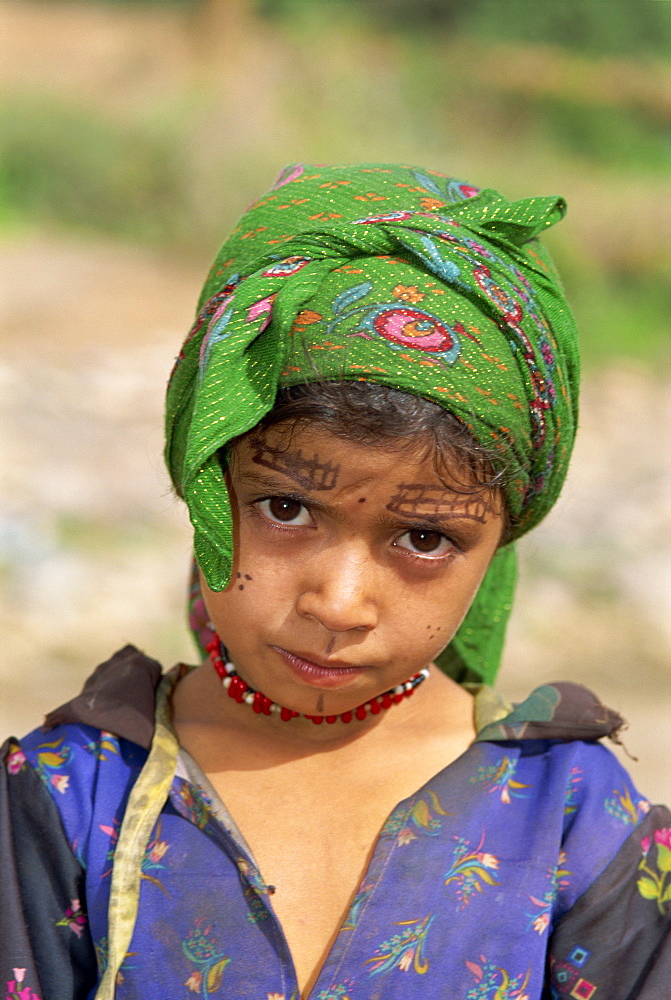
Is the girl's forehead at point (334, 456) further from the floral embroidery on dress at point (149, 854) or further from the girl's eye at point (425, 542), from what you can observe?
the floral embroidery on dress at point (149, 854)

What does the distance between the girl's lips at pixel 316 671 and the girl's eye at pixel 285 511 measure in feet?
0.60

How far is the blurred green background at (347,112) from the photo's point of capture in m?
9.61

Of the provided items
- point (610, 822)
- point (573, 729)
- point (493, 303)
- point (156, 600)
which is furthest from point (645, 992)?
point (156, 600)

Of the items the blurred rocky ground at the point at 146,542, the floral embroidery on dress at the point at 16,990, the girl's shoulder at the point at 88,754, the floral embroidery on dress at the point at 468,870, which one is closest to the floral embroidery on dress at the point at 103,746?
the girl's shoulder at the point at 88,754

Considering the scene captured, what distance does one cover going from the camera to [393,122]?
11.6 metres

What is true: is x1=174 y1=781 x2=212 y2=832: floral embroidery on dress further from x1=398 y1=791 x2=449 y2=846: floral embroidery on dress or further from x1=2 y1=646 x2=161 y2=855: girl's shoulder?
x1=398 y1=791 x2=449 y2=846: floral embroidery on dress

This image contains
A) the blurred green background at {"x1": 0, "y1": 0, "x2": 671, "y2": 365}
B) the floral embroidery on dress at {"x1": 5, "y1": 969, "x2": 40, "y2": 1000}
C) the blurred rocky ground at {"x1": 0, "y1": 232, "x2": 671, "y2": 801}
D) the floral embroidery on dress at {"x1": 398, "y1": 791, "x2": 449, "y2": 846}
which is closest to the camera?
the floral embroidery on dress at {"x1": 5, "y1": 969, "x2": 40, "y2": 1000}

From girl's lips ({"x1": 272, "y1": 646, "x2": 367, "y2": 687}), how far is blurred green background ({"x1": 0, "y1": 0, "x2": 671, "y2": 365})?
7.06m

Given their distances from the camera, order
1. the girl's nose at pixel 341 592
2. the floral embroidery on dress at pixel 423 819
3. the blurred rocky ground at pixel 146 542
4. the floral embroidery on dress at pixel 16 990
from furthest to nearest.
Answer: the blurred rocky ground at pixel 146 542, the floral embroidery on dress at pixel 423 819, the floral embroidery on dress at pixel 16 990, the girl's nose at pixel 341 592

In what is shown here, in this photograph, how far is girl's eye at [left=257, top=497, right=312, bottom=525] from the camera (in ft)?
5.43

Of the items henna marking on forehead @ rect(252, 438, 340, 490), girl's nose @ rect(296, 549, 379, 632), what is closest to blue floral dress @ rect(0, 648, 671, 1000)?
girl's nose @ rect(296, 549, 379, 632)

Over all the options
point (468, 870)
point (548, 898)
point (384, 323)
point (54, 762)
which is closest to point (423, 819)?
point (468, 870)

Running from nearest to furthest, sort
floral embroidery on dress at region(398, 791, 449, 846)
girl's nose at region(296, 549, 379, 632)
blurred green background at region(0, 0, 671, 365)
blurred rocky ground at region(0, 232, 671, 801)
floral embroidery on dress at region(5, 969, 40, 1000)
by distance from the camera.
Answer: girl's nose at region(296, 549, 379, 632)
floral embroidery on dress at region(5, 969, 40, 1000)
floral embroidery on dress at region(398, 791, 449, 846)
blurred rocky ground at region(0, 232, 671, 801)
blurred green background at region(0, 0, 671, 365)

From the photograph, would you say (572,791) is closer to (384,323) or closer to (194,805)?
(194,805)
